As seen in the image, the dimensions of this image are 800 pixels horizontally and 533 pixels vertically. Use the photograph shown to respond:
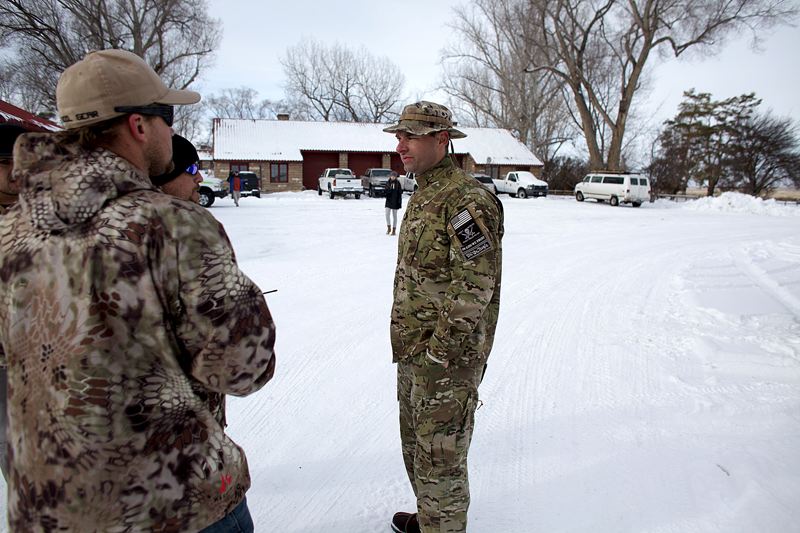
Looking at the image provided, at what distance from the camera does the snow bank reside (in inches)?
818

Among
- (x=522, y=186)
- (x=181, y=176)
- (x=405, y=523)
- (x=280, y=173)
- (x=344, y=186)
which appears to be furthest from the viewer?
(x=280, y=173)

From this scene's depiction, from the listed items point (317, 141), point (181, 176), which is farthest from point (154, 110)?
point (317, 141)

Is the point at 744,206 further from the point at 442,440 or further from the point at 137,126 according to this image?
the point at 137,126

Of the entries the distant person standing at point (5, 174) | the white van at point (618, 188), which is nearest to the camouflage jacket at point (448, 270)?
the distant person standing at point (5, 174)

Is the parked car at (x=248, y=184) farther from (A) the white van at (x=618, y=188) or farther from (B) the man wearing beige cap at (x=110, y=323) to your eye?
(B) the man wearing beige cap at (x=110, y=323)

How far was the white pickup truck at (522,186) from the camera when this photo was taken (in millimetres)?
29812

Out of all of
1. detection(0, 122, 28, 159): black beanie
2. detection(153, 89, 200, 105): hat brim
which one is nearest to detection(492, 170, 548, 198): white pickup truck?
detection(0, 122, 28, 159): black beanie

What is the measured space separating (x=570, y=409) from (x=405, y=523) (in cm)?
183

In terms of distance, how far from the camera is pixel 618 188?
84.6ft

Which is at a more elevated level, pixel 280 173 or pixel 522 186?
pixel 280 173

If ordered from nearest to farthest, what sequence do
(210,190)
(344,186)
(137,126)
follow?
1. (137,126)
2. (210,190)
3. (344,186)

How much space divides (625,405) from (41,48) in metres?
36.2

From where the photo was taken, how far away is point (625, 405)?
155 inches

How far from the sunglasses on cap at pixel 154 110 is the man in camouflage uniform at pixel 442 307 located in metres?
1.22
